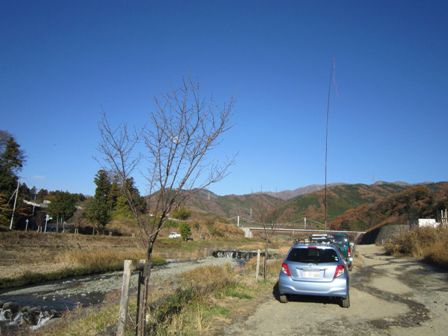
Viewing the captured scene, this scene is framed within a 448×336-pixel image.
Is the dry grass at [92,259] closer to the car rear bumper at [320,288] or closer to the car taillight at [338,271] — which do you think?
the car rear bumper at [320,288]

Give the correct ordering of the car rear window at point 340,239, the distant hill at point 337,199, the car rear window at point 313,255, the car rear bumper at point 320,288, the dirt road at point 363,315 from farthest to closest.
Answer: the distant hill at point 337,199, the car rear window at point 340,239, the car rear window at point 313,255, the car rear bumper at point 320,288, the dirt road at point 363,315

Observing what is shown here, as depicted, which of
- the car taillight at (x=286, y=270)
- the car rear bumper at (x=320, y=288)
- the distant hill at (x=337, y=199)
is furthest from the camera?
the distant hill at (x=337, y=199)

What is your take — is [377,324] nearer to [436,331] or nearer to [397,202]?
[436,331]

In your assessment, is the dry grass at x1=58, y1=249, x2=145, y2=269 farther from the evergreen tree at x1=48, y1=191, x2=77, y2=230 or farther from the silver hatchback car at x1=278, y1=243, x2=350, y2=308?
the evergreen tree at x1=48, y1=191, x2=77, y2=230

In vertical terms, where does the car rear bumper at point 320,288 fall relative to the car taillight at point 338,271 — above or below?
below

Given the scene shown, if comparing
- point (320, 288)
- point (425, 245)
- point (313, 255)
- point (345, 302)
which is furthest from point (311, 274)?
point (425, 245)

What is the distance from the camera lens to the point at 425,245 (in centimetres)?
2723

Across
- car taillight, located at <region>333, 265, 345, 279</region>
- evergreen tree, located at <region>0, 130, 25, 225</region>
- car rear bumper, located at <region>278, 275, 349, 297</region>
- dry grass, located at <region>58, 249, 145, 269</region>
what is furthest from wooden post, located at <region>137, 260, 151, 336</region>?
evergreen tree, located at <region>0, 130, 25, 225</region>

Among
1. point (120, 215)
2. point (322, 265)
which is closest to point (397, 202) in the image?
point (120, 215)

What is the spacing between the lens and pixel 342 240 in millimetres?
21875

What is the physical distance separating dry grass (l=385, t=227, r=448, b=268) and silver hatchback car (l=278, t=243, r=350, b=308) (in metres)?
13.7

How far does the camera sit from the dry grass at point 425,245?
22422 millimetres

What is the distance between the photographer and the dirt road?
7.80 metres

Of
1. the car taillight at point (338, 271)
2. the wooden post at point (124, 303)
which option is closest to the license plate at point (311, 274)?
the car taillight at point (338, 271)
